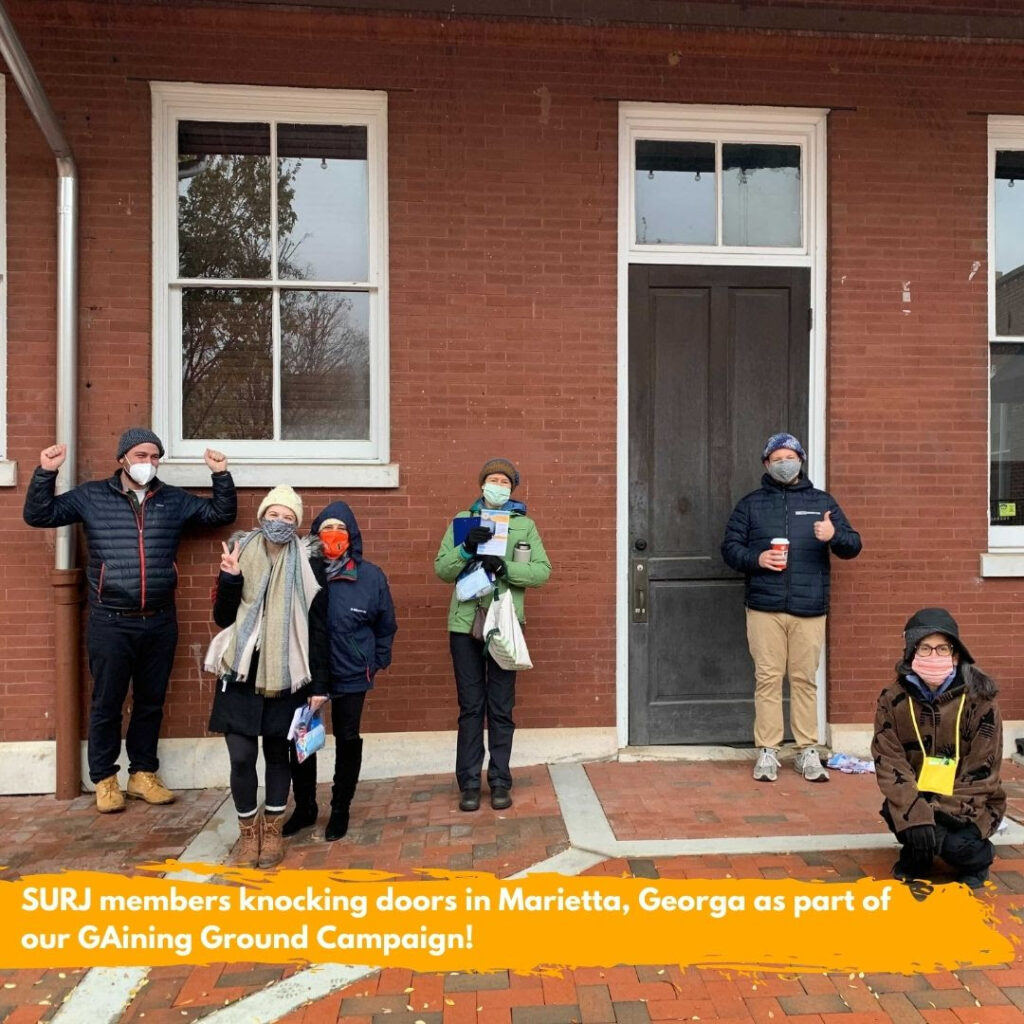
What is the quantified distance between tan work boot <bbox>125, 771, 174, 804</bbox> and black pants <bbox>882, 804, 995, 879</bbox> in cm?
379

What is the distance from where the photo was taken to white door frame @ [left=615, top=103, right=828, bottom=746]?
5.14m

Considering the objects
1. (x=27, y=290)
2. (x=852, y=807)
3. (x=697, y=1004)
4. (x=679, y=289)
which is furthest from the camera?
(x=679, y=289)

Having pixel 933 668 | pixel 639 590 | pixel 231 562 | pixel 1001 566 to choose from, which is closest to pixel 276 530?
pixel 231 562

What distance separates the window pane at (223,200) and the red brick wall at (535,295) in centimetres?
26

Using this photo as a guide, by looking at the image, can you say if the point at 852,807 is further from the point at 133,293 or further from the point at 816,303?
the point at 133,293

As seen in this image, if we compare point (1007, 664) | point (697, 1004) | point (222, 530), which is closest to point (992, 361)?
point (1007, 664)

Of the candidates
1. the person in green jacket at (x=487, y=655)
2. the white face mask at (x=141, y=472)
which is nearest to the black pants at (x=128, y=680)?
the white face mask at (x=141, y=472)

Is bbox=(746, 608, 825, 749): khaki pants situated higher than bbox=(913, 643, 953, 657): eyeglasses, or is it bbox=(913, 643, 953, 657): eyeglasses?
bbox=(913, 643, 953, 657): eyeglasses

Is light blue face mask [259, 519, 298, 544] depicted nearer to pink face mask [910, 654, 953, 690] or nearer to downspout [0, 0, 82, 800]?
downspout [0, 0, 82, 800]

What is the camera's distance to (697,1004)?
271 cm

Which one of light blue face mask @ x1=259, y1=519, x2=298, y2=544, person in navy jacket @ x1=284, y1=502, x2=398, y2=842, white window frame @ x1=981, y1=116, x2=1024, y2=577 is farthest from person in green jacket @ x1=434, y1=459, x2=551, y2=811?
white window frame @ x1=981, y1=116, x2=1024, y2=577

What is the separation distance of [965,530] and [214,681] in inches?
190

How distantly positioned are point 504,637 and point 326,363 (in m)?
2.15

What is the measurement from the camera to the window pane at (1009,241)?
5.43m
